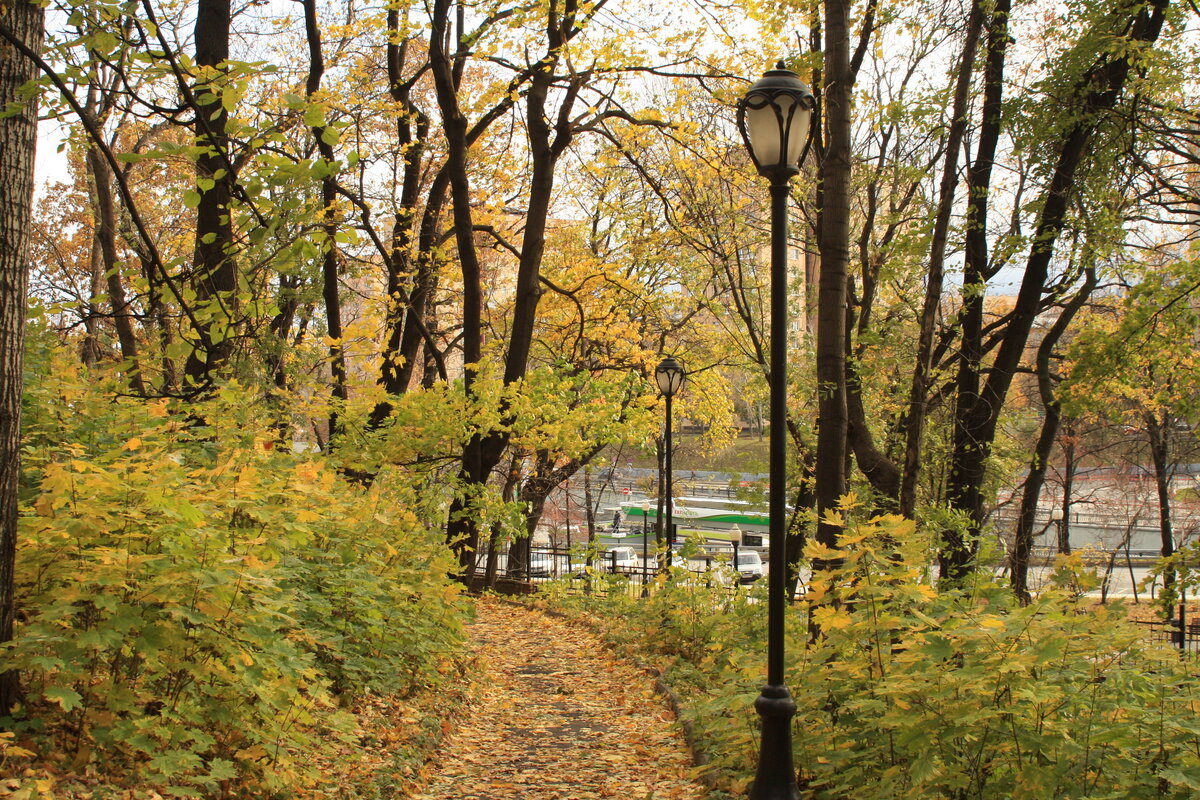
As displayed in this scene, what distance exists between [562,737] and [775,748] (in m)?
2.91

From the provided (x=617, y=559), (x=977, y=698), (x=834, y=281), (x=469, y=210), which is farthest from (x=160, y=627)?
(x=617, y=559)

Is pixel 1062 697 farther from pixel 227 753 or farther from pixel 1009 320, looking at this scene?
pixel 1009 320

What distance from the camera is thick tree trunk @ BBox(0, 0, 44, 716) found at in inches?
136

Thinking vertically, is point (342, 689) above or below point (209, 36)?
below

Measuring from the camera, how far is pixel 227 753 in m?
3.89

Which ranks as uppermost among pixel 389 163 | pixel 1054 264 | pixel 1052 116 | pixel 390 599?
pixel 389 163

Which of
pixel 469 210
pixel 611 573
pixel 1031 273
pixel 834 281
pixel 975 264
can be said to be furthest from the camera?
pixel 611 573

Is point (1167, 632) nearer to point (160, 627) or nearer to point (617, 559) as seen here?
point (160, 627)

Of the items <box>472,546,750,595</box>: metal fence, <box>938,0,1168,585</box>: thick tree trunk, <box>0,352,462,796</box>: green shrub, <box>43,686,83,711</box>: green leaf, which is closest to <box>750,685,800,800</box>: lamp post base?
<box>0,352,462,796</box>: green shrub

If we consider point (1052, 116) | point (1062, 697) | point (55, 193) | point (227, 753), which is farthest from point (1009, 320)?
point (55, 193)

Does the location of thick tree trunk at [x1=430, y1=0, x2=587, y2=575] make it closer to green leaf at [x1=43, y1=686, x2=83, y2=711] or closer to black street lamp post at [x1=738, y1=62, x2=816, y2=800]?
black street lamp post at [x1=738, y1=62, x2=816, y2=800]

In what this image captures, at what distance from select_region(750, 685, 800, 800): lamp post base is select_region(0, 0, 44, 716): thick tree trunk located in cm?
335

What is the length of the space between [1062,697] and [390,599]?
4454 mm

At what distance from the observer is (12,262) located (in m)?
3.67
